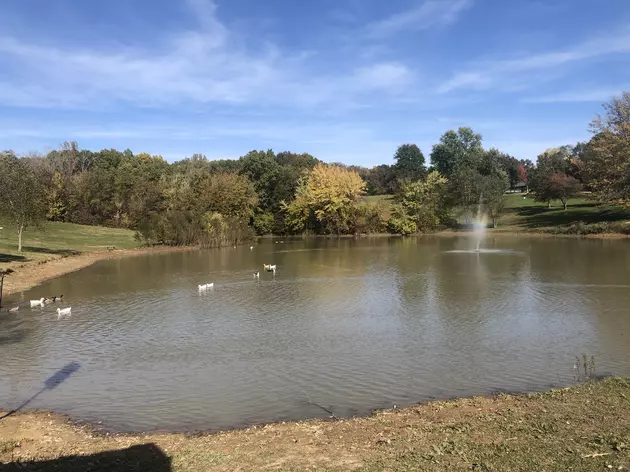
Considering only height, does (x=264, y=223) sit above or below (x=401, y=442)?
above

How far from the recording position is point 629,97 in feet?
142

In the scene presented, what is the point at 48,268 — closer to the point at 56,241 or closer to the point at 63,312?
the point at 63,312

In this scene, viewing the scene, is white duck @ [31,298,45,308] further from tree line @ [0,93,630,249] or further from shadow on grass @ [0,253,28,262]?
tree line @ [0,93,630,249]

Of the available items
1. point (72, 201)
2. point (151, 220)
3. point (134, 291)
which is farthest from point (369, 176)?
point (134, 291)

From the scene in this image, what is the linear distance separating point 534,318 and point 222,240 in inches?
1583

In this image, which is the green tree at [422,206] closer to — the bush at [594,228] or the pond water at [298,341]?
the bush at [594,228]

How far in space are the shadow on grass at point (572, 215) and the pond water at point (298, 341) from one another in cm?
3663

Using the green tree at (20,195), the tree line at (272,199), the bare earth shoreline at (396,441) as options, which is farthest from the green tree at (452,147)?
the bare earth shoreline at (396,441)

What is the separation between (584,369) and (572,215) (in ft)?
211

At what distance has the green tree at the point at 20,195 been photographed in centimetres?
3194

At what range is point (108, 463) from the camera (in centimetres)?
695

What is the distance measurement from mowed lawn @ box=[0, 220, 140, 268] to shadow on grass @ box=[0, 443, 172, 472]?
1030 inches

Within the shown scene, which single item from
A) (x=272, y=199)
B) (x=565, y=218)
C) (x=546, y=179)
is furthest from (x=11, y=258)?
(x=546, y=179)

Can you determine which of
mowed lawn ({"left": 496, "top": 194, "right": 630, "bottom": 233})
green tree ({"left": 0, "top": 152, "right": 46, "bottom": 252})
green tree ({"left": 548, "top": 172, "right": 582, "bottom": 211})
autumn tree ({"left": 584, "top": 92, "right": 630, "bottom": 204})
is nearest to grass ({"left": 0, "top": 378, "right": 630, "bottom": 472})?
green tree ({"left": 0, "top": 152, "right": 46, "bottom": 252})
